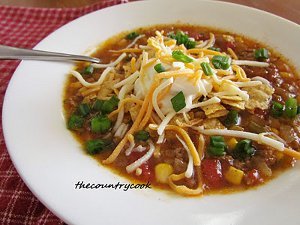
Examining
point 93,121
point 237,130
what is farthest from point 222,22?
point 93,121

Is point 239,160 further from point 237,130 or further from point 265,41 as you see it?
point 265,41

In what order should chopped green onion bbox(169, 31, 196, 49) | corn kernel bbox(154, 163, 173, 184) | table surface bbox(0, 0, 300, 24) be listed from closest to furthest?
1. corn kernel bbox(154, 163, 173, 184)
2. chopped green onion bbox(169, 31, 196, 49)
3. table surface bbox(0, 0, 300, 24)

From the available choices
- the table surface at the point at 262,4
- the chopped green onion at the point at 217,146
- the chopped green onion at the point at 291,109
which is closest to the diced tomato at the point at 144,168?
the chopped green onion at the point at 217,146

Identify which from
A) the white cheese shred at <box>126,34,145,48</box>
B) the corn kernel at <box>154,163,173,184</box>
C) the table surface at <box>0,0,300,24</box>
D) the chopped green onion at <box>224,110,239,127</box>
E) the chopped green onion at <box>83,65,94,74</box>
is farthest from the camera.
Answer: the table surface at <box>0,0,300,24</box>

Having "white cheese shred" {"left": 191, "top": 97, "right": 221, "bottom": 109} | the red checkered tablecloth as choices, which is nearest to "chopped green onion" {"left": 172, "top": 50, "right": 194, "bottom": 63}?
"white cheese shred" {"left": 191, "top": 97, "right": 221, "bottom": 109}

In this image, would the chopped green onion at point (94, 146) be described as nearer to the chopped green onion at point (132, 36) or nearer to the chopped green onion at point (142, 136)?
the chopped green onion at point (142, 136)

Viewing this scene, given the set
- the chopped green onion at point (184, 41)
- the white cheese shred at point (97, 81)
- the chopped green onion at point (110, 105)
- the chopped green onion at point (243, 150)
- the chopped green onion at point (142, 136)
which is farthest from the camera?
the chopped green onion at point (184, 41)

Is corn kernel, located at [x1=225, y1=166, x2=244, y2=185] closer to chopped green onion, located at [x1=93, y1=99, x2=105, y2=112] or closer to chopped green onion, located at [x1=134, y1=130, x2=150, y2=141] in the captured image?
chopped green onion, located at [x1=134, y1=130, x2=150, y2=141]
